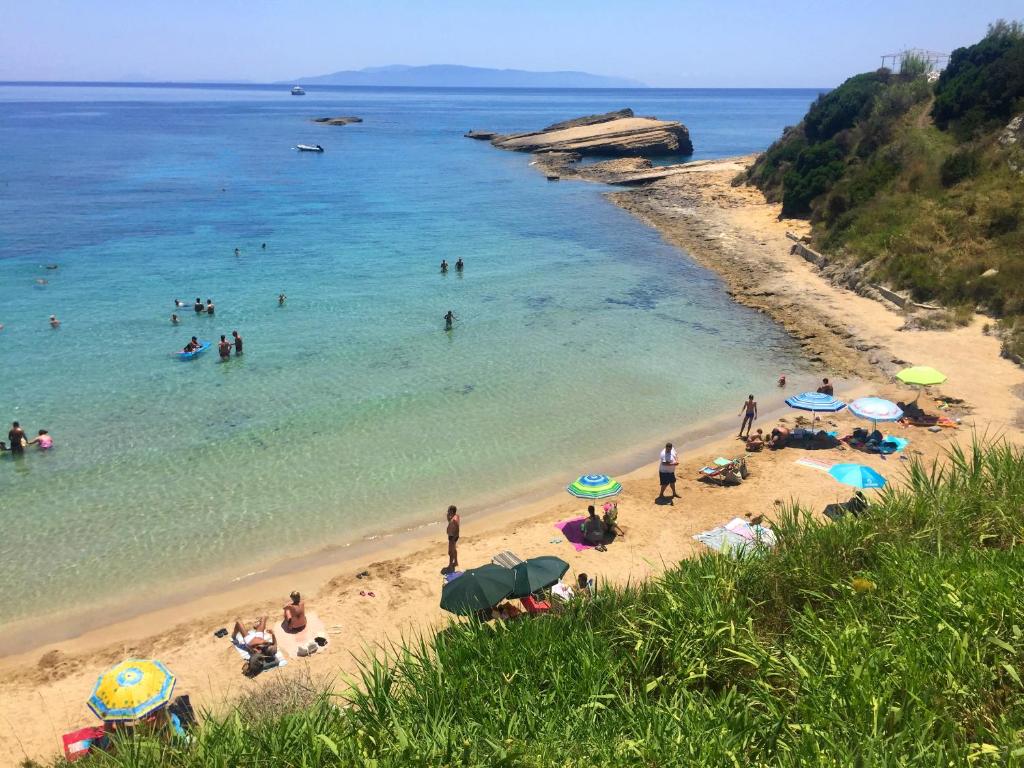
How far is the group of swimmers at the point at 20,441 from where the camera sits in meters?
19.4

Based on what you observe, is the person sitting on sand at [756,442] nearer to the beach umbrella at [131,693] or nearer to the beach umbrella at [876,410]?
the beach umbrella at [876,410]

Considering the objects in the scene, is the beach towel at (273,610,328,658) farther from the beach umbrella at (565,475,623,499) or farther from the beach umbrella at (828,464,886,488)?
the beach umbrella at (828,464,886,488)

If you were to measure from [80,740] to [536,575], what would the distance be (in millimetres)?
7057

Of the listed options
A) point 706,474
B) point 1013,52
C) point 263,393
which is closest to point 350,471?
point 263,393

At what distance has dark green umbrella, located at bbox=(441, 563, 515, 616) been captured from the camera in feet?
37.6

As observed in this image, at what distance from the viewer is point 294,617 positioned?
13.0 m

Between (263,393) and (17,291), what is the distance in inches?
745

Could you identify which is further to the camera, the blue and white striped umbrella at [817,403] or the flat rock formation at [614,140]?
the flat rock formation at [614,140]

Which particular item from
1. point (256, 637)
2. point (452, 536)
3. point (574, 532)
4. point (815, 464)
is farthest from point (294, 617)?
point (815, 464)

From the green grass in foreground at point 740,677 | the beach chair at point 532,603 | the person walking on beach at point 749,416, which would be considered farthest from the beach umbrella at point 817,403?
the beach chair at point 532,603

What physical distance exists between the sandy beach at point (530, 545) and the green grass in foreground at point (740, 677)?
94.7 inches

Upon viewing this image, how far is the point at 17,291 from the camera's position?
3428 centimetres

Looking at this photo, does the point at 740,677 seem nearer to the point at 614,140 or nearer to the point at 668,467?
the point at 668,467

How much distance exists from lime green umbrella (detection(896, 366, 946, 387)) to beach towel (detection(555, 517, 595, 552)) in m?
10.5
